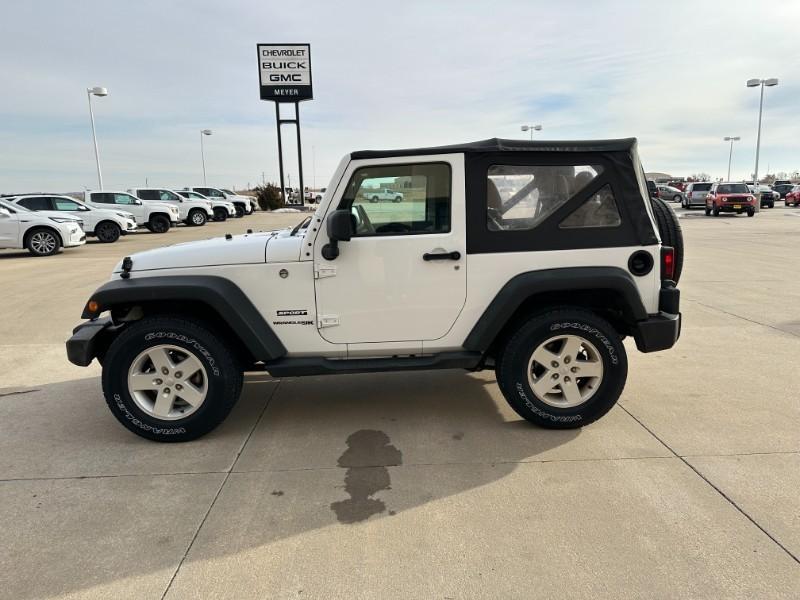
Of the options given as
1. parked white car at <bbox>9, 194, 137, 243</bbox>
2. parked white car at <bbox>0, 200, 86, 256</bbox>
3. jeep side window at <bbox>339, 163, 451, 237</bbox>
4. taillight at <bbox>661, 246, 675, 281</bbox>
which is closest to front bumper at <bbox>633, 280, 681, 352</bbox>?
taillight at <bbox>661, 246, 675, 281</bbox>

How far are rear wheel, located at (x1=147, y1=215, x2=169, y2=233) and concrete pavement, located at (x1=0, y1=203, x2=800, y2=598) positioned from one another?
61.8ft

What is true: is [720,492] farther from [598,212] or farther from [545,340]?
[598,212]

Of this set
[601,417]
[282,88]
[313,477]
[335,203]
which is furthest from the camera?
[282,88]

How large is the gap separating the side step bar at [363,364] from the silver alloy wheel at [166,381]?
47 centimetres

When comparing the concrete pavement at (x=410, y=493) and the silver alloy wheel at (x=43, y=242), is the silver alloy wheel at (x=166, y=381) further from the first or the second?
the silver alloy wheel at (x=43, y=242)

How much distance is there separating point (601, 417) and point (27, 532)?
134 inches

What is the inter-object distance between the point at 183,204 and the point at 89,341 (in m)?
24.3

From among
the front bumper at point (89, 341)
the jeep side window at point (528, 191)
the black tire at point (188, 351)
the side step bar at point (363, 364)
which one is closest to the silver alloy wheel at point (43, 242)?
the front bumper at point (89, 341)

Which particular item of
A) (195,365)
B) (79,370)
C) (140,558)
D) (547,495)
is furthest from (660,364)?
(79,370)

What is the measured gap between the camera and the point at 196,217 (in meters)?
26.6

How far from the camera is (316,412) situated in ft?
13.5

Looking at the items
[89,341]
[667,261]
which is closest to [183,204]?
[89,341]

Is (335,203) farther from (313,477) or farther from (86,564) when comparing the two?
(86,564)

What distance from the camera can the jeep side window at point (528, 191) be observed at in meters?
3.52
